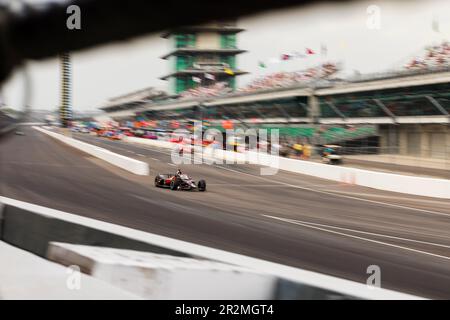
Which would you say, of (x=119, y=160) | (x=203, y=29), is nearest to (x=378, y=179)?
(x=119, y=160)

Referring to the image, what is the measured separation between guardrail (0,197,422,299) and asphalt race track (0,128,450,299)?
1.15 metres

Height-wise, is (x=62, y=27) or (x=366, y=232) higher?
(x=62, y=27)

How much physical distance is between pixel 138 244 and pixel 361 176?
68.9ft

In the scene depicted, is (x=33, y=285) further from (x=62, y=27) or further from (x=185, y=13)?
(x=185, y=13)

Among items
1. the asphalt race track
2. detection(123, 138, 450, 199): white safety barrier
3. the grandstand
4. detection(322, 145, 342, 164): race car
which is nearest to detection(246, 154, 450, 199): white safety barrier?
detection(123, 138, 450, 199): white safety barrier

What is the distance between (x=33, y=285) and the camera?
4160mm

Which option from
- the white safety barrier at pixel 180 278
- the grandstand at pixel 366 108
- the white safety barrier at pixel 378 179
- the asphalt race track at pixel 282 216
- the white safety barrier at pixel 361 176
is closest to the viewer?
the white safety barrier at pixel 180 278

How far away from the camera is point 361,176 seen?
24234 millimetres

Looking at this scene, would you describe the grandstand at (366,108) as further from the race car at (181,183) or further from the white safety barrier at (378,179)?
the white safety barrier at (378,179)

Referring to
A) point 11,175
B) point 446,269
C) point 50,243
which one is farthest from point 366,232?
point 11,175

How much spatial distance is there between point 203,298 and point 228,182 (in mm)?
19759

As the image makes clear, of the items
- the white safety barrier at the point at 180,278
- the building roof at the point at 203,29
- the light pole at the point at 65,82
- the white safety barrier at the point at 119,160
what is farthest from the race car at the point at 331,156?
the building roof at the point at 203,29

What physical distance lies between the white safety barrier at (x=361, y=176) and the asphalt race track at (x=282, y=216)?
870 millimetres

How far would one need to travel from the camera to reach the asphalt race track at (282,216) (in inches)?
345
